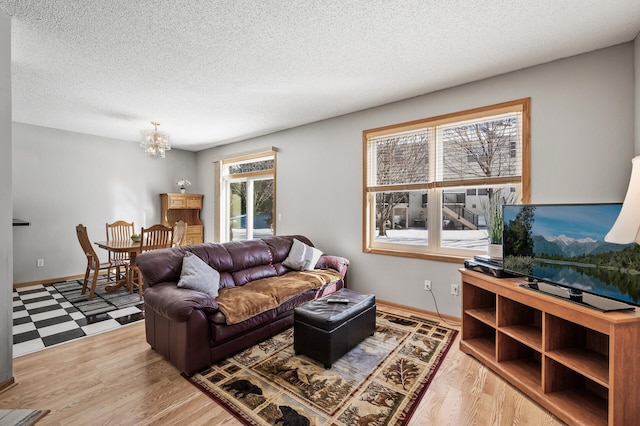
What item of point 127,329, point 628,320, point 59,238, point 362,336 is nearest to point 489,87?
point 628,320

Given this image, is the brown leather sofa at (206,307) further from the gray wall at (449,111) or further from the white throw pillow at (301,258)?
the gray wall at (449,111)

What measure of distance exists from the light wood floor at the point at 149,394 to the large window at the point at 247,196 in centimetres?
309

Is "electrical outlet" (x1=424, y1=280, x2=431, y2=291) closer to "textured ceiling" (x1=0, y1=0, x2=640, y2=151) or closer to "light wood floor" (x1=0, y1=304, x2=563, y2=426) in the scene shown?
"light wood floor" (x1=0, y1=304, x2=563, y2=426)

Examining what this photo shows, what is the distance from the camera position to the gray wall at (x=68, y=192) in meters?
4.56

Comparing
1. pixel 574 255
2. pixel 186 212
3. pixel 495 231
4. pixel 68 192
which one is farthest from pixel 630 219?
pixel 68 192

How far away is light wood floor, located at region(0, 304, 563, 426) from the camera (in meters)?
1.74

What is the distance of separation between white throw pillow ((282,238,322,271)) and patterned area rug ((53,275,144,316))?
2130 mm

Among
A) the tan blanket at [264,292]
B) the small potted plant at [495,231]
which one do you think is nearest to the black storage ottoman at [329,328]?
the tan blanket at [264,292]

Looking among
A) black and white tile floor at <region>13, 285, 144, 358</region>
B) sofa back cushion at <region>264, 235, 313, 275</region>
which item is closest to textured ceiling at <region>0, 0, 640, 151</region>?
sofa back cushion at <region>264, 235, 313, 275</region>

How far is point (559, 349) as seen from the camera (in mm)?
1880

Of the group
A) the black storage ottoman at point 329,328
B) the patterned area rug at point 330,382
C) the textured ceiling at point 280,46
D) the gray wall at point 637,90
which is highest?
the textured ceiling at point 280,46

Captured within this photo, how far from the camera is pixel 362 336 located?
2.65 meters

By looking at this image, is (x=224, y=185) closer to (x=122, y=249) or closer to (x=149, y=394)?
(x=122, y=249)

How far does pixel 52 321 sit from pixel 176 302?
7.26 ft
